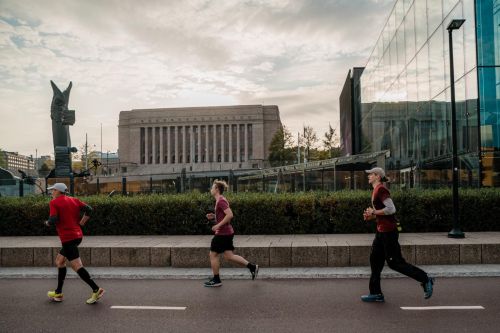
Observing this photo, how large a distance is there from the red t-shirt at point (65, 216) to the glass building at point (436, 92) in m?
15.7

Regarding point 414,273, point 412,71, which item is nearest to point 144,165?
point 412,71

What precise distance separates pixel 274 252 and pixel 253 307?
3.22 metres

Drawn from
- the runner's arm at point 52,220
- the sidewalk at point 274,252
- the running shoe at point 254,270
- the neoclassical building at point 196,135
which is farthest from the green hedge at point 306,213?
the neoclassical building at point 196,135

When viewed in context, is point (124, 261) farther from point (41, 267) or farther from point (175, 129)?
point (175, 129)

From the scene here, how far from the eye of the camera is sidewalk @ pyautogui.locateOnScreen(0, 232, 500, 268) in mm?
9852

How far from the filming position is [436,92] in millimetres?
23562

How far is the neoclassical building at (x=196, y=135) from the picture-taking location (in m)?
120

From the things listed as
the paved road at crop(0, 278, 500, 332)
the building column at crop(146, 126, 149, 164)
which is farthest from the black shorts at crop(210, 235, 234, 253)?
the building column at crop(146, 126, 149, 164)

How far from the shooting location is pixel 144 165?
123 metres

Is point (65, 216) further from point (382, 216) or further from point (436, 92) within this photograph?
point (436, 92)

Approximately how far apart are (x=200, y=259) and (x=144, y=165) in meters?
115

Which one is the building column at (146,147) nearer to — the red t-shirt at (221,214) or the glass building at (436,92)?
the glass building at (436,92)

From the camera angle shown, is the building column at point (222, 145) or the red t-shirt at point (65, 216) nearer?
the red t-shirt at point (65, 216)

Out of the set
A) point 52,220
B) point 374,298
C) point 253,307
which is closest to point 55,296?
point 52,220
